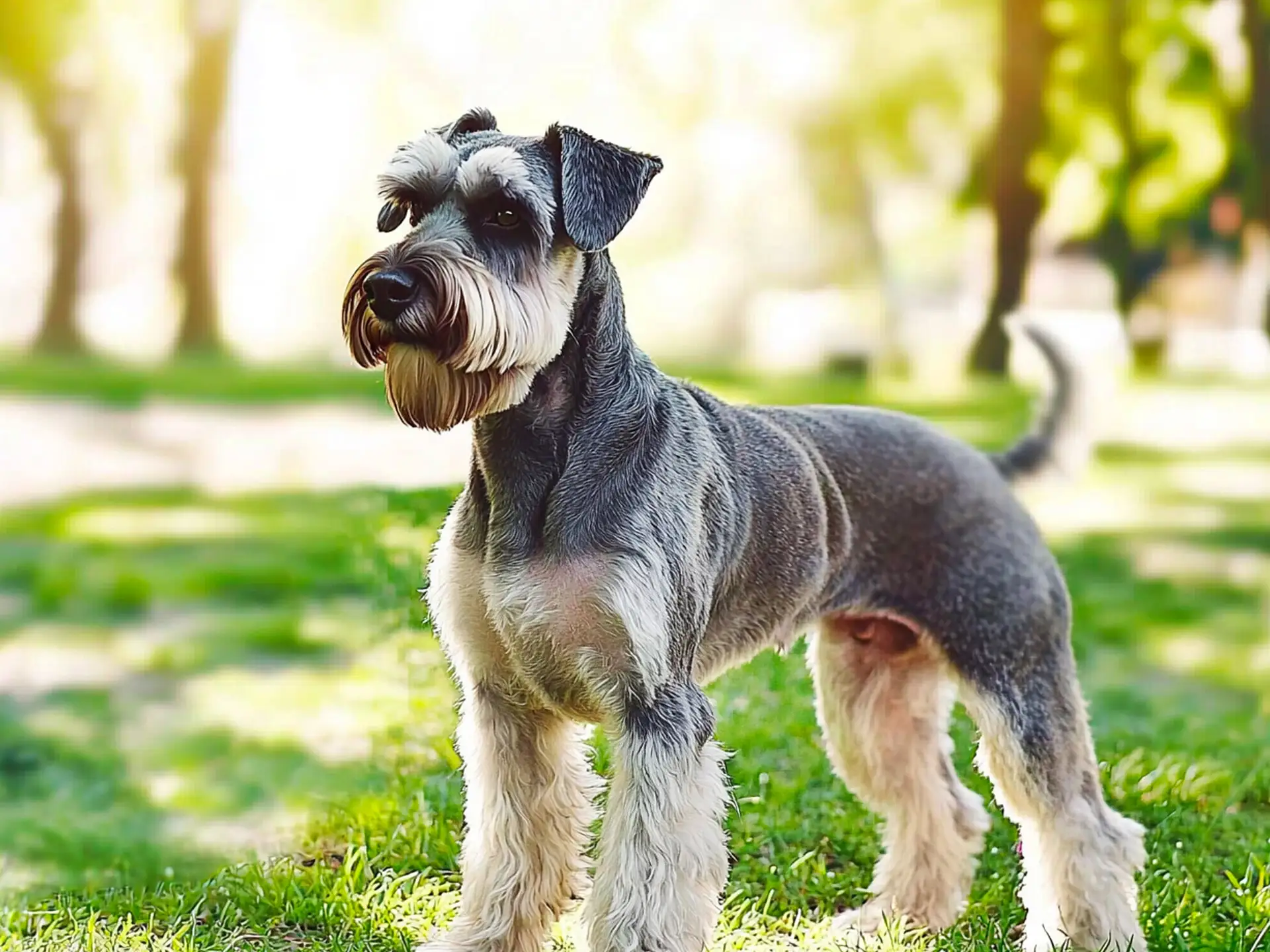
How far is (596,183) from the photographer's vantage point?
363 centimetres

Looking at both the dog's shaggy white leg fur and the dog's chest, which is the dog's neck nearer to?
the dog's chest

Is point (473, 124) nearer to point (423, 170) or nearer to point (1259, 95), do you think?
point (423, 170)

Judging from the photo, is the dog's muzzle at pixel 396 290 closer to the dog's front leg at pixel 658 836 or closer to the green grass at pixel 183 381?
the dog's front leg at pixel 658 836

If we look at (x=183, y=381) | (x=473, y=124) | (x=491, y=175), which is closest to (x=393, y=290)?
(x=491, y=175)

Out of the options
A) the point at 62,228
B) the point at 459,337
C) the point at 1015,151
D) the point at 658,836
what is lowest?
the point at 658,836

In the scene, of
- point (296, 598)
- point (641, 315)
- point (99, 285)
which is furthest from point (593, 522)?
point (641, 315)

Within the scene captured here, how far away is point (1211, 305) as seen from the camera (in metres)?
22.2

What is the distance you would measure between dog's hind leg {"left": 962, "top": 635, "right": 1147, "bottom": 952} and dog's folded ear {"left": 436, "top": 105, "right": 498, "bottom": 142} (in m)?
2.27

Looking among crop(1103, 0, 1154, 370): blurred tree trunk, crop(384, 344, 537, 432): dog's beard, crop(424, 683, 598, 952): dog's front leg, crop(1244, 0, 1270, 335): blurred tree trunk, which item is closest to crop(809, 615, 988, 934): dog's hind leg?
crop(424, 683, 598, 952): dog's front leg

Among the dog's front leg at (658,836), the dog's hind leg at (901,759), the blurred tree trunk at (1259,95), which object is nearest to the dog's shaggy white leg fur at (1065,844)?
the dog's hind leg at (901,759)

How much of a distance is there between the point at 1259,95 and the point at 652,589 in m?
10.7

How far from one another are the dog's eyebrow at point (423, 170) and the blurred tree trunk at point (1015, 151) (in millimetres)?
11419

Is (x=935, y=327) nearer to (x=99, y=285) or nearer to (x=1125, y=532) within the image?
(x=1125, y=532)

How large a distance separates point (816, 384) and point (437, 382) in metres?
10.7
